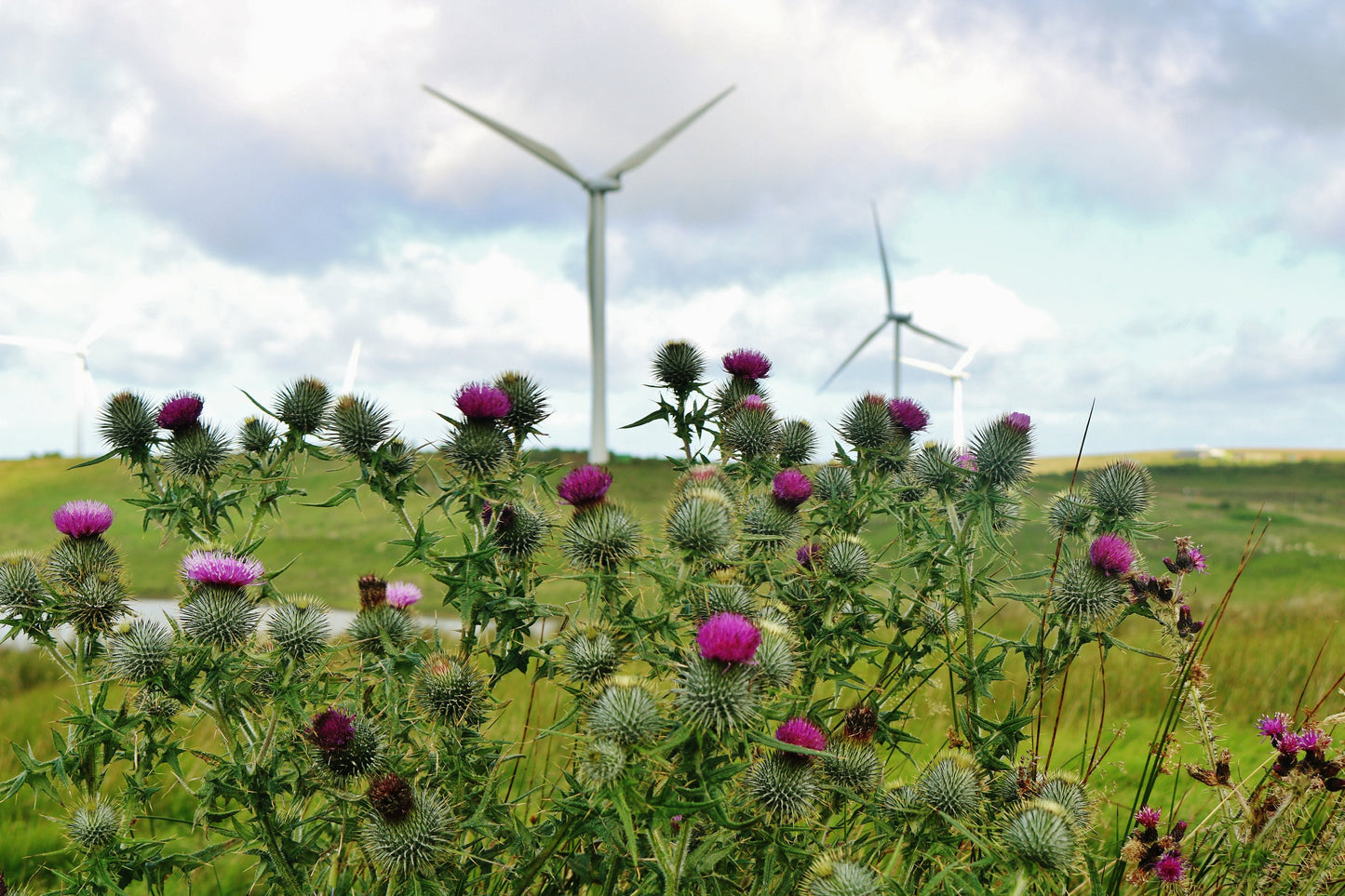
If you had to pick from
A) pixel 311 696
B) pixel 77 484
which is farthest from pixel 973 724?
pixel 77 484

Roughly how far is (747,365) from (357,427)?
2629 millimetres

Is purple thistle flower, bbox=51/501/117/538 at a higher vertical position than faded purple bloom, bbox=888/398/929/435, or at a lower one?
lower

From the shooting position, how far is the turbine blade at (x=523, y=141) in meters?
27.9

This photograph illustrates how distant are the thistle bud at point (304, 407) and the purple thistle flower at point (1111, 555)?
479cm

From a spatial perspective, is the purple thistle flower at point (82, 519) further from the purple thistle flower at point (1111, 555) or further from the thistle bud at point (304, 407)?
the purple thistle flower at point (1111, 555)

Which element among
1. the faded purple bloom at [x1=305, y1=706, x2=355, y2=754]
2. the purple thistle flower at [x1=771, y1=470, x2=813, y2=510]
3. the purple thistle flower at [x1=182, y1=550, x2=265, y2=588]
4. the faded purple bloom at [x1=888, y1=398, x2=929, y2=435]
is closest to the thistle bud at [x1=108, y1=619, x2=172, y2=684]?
the purple thistle flower at [x1=182, y1=550, x2=265, y2=588]

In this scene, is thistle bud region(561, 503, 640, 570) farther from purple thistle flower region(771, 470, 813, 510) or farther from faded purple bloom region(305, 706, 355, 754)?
faded purple bloom region(305, 706, 355, 754)

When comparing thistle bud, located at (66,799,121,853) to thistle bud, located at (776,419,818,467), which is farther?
thistle bud, located at (776,419,818,467)

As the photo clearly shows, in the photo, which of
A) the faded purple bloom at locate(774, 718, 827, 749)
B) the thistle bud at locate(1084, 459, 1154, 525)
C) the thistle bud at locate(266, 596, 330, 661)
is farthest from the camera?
the thistle bud at locate(1084, 459, 1154, 525)

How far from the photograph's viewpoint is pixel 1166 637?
→ 5.15m

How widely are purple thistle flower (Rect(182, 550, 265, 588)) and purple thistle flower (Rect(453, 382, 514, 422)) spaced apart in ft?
4.81

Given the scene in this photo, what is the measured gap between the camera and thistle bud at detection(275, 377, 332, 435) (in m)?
5.83

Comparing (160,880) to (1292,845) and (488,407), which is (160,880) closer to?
(488,407)

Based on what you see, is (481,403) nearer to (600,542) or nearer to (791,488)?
(600,542)
